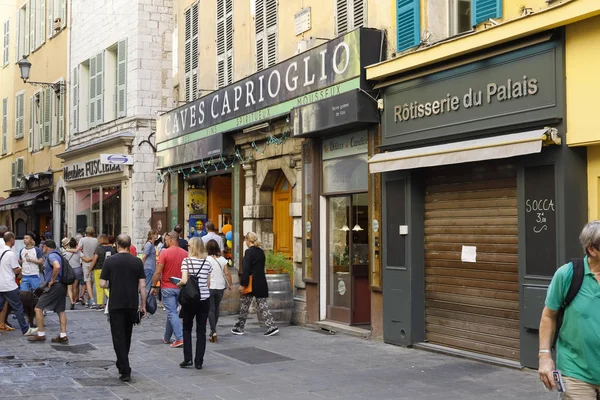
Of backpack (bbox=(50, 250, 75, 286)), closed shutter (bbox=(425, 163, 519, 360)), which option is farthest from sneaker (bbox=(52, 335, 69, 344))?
closed shutter (bbox=(425, 163, 519, 360))

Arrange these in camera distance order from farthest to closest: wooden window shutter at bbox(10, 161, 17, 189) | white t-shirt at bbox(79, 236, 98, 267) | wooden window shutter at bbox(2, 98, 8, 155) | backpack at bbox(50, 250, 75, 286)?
wooden window shutter at bbox(2, 98, 8, 155), wooden window shutter at bbox(10, 161, 17, 189), white t-shirt at bbox(79, 236, 98, 267), backpack at bbox(50, 250, 75, 286)

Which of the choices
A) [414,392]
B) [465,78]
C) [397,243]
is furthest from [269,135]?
[414,392]

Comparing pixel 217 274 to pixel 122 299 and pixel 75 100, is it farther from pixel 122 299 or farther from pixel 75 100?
pixel 75 100

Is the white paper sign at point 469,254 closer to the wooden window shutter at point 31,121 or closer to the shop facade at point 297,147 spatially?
the shop facade at point 297,147

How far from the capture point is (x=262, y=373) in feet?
31.8

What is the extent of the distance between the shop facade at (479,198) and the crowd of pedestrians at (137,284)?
8.23 feet

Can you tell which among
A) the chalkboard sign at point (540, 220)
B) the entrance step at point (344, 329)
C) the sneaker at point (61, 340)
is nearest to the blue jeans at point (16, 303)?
the sneaker at point (61, 340)

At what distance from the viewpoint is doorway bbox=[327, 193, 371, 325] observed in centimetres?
1324

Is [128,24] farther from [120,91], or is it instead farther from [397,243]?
[397,243]

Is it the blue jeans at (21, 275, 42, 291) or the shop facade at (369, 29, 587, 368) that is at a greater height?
the shop facade at (369, 29, 587, 368)

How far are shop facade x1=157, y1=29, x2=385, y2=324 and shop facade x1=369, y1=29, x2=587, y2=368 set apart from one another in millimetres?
891

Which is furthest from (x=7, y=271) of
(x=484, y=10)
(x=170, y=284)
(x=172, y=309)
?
(x=484, y=10)

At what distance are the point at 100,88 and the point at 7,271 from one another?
12.9m

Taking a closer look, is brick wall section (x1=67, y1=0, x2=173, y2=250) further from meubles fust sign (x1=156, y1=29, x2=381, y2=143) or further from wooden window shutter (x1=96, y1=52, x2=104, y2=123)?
meubles fust sign (x1=156, y1=29, x2=381, y2=143)
